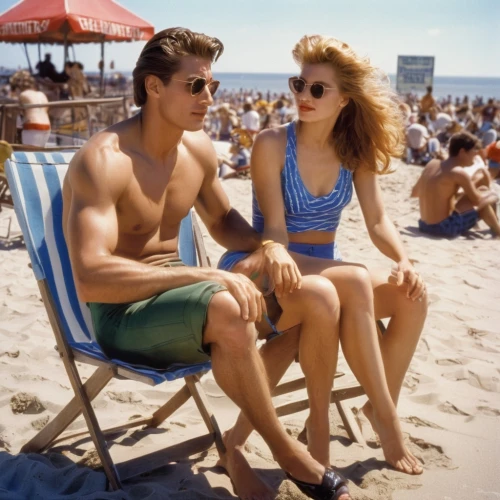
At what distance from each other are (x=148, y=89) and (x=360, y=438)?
5.55 ft

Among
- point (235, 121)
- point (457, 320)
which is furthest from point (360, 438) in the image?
point (235, 121)

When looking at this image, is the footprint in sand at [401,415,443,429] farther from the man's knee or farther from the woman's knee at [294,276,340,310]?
the man's knee

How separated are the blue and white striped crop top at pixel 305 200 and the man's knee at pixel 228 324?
36.3 inches

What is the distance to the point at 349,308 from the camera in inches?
96.7

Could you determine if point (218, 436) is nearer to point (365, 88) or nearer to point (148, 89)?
point (148, 89)

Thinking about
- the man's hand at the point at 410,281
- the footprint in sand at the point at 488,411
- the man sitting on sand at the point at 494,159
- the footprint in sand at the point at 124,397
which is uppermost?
the man's hand at the point at 410,281

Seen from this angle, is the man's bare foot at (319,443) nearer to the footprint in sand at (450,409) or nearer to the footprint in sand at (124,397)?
the footprint in sand at (450,409)

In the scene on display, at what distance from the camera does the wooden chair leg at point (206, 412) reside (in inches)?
104

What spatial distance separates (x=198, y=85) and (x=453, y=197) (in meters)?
5.84

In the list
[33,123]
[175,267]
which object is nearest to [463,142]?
[33,123]

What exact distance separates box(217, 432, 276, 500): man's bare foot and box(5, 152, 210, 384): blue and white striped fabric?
66 cm

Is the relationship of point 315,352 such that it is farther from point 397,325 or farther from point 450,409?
point 450,409

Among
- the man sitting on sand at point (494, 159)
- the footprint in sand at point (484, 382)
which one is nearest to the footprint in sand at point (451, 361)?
the footprint in sand at point (484, 382)

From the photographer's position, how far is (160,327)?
2.18 metres
